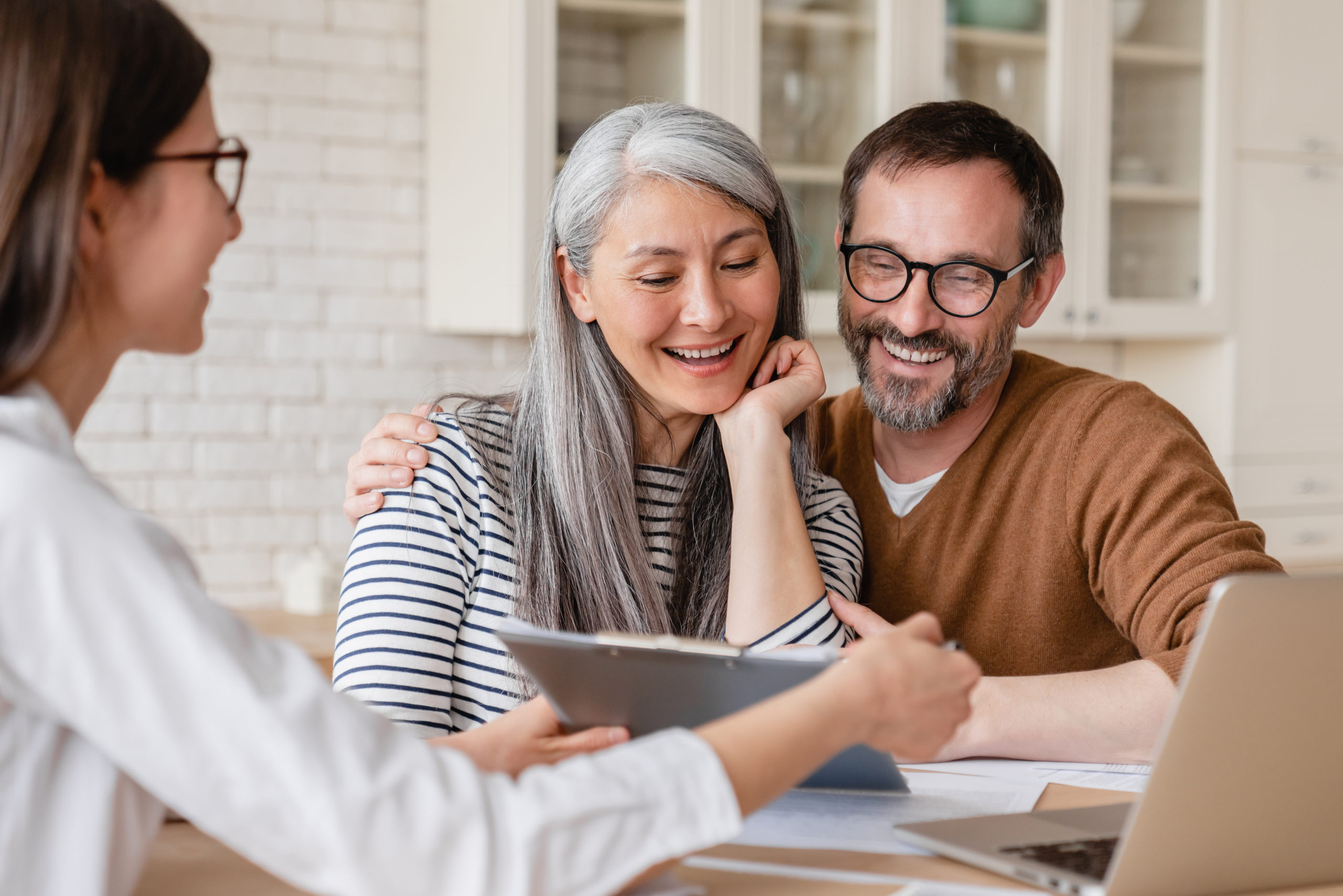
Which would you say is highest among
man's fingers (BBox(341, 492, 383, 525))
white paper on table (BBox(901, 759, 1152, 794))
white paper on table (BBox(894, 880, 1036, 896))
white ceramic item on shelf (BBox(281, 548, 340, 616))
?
man's fingers (BBox(341, 492, 383, 525))

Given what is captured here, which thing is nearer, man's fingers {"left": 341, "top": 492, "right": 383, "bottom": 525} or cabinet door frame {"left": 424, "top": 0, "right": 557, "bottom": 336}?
man's fingers {"left": 341, "top": 492, "right": 383, "bottom": 525}

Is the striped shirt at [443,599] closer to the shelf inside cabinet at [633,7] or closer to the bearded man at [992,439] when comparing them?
→ the bearded man at [992,439]

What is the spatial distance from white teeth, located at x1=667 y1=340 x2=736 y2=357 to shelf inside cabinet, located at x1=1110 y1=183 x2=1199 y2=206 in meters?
2.13

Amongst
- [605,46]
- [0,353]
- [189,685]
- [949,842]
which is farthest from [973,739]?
[605,46]

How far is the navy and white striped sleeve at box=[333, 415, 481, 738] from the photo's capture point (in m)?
1.40

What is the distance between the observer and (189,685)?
71 centimetres

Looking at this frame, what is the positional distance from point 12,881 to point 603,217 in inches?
40.3

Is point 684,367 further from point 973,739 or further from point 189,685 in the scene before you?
point 189,685

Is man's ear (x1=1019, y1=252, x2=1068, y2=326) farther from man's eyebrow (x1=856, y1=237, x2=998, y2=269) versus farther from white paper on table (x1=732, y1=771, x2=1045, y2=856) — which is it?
white paper on table (x1=732, y1=771, x2=1045, y2=856)

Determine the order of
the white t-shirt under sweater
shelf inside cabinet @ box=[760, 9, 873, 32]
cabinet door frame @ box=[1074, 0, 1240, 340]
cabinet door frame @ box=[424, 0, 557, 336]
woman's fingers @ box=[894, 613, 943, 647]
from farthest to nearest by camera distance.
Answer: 1. cabinet door frame @ box=[1074, 0, 1240, 340]
2. shelf inside cabinet @ box=[760, 9, 873, 32]
3. cabinet door frame @ box=[424, 0, 557, 336]
4. the white t-shirt under sweater
5. woman's fingers @ box=[894, 613, 943, 647]

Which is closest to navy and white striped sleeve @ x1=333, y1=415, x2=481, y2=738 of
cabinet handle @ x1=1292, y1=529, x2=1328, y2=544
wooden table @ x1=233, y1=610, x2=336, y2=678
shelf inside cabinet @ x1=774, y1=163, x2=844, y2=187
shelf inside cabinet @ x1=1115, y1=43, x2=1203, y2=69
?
wooden table @ x1=233, y1=610, x2=336, y2=678

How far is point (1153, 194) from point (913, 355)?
1.93 metres

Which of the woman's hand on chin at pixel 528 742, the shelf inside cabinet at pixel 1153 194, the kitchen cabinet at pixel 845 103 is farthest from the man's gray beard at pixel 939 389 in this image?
the shelf inside cabinet at pixel 1153 194

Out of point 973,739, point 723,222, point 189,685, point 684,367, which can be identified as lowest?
point 973,739
